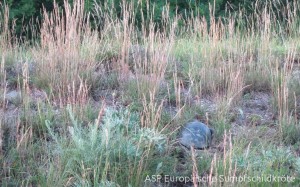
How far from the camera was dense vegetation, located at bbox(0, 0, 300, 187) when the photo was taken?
143 inches


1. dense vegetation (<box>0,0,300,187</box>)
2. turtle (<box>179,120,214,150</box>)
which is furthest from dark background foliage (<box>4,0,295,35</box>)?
turtle (<box>179,120,214,150</box>)

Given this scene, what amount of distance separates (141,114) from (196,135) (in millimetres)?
563

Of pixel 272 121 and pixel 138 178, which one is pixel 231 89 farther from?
pixel 138 178

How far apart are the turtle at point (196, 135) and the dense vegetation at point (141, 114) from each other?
0.20 feet

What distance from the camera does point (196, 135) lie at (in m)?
4.36

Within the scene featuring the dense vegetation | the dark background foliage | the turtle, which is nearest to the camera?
the dense vegetation

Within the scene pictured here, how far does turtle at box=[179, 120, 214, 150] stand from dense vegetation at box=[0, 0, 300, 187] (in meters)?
0.06

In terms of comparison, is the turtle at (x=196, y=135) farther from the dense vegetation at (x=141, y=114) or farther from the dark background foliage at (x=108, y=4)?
the dark background foliage at (x=108, y=4)

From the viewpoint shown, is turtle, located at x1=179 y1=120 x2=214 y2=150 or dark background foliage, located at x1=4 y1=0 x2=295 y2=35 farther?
dark background foliage, located at x1=4 y1=0 x2=295 y2=35

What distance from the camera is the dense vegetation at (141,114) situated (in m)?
3.63

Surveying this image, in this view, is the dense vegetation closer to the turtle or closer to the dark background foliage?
the turtle

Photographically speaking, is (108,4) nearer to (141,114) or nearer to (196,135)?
(141,114)

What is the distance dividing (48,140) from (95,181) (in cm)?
101

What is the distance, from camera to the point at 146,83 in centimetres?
511
